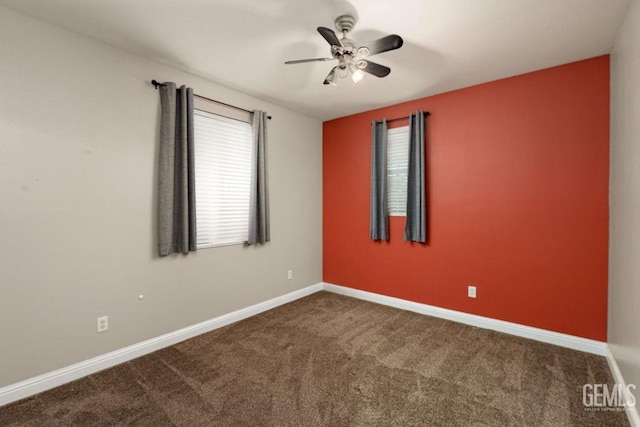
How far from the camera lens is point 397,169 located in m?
3.82

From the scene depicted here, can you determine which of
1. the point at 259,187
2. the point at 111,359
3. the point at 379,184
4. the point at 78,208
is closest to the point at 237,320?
the point at 111,359

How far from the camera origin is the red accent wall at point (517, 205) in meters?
2.60

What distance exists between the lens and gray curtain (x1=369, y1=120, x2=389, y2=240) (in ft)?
12.7

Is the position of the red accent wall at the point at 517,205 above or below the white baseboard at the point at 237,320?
above

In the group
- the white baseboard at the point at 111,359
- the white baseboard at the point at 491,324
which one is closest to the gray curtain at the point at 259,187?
the white baseboard at the point at 111,359

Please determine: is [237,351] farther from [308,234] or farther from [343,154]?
[343,154]

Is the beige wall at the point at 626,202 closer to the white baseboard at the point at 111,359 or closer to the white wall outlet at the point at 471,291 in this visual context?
the white wall outlet at the point at 471,291

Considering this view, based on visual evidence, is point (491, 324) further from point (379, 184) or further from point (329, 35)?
point (329, 35)

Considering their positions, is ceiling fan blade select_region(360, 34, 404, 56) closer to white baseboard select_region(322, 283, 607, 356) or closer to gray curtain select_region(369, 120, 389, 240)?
gray curtain select_region(369, 120, 389, 240)

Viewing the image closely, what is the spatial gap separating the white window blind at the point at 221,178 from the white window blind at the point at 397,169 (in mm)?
1813

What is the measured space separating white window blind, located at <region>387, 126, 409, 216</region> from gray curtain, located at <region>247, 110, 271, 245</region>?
1.63 metres

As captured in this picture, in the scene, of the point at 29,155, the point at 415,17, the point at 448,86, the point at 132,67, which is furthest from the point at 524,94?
the point at 29,155

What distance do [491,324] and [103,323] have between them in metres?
3.68

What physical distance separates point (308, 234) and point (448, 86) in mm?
2604
